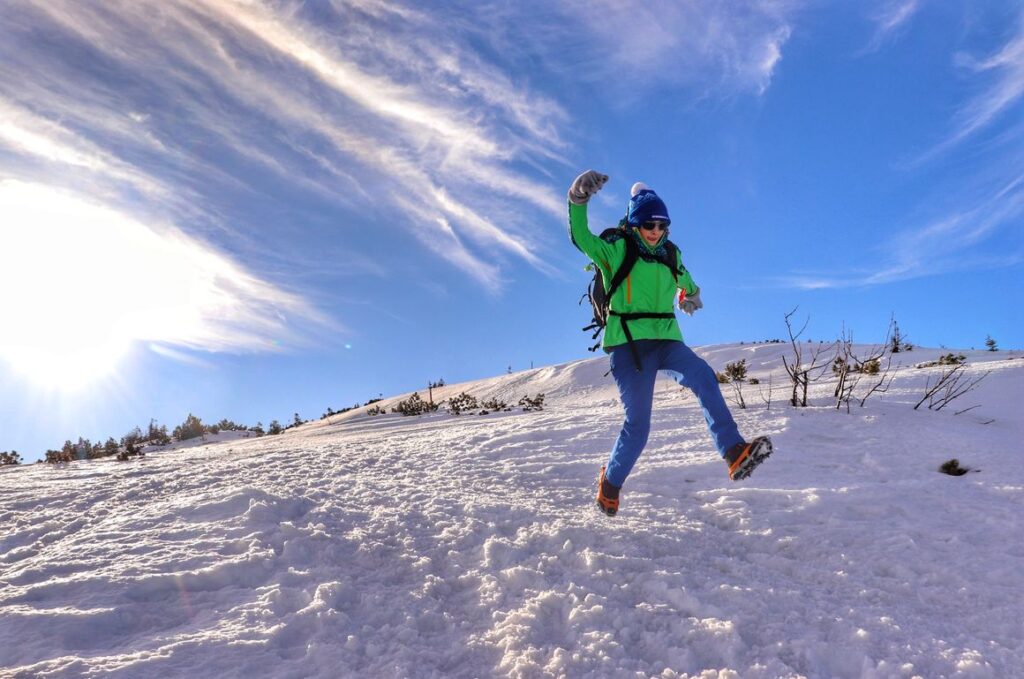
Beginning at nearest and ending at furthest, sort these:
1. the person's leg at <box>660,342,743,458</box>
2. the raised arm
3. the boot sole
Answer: the boot sole → the person's leg at <box>660,342,743,458</box> → the raised arm

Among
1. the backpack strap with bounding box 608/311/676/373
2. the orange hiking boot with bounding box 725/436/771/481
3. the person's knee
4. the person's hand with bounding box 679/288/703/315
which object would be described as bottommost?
the orange hiking boot with bounding box 725/436/771/481

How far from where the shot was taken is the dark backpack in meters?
3.67

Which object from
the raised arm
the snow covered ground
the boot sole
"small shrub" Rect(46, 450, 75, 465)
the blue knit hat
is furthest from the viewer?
Answer: "small shrub" Rect(46, 450, 75, 465)

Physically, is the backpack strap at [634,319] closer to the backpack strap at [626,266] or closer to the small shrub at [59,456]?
the backpack strap at [626,266]

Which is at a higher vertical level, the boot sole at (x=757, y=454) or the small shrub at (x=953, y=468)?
the boot sole at (x=757, y=454)

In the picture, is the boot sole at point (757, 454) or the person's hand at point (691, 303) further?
the person's hand at point (691, 303)

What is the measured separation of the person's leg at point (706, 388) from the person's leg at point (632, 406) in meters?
0.13

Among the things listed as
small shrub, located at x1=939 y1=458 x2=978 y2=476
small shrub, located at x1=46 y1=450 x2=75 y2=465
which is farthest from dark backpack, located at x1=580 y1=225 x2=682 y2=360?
small shrub, located at x1=46 y1=450 x2=75 y2=465

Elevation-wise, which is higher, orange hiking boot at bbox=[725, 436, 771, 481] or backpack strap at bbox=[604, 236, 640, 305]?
backpack strap at bbox=[604, 236, 640, 305]

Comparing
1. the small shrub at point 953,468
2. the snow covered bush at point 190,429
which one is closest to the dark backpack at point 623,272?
the small shrub at point 953,468

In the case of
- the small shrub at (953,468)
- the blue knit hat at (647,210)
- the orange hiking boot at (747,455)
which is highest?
the blue knit hat at (647,210)

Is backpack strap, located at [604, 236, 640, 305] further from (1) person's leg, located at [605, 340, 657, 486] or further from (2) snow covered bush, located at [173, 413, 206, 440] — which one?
(2) snow covered bush, located at [173, 413, 206, 440]

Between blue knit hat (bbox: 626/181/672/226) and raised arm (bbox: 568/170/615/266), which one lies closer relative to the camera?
raised arm (bbox: 568/170/615/266)

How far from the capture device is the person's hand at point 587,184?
3467 millimetres
